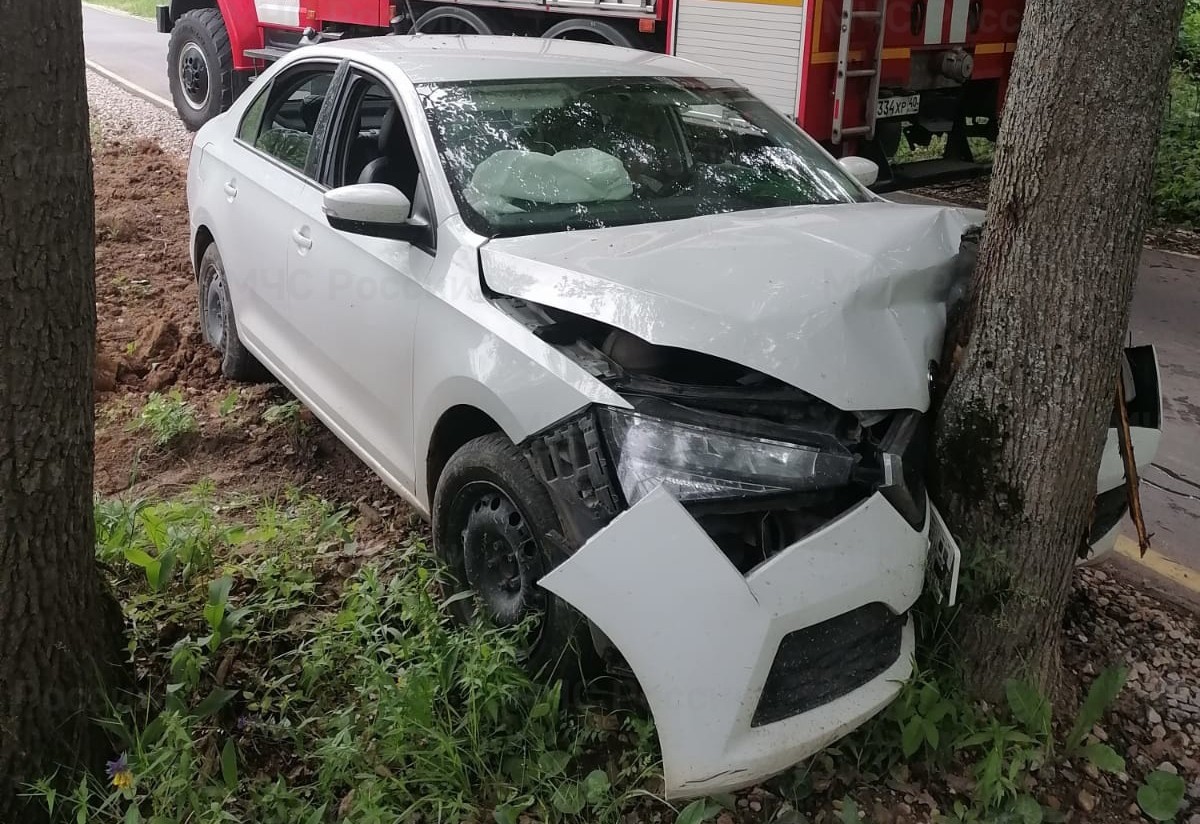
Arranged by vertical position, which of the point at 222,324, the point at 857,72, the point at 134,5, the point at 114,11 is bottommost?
the point at 222,324

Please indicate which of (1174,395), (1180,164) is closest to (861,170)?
(1174,395)

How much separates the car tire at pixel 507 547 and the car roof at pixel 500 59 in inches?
60.9

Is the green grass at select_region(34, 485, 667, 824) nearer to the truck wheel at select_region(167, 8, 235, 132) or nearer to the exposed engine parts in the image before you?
the exposed engine parts

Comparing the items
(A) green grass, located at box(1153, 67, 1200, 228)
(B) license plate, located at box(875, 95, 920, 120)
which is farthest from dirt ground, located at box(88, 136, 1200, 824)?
(A) green grass, located at box(1153, 67, 1200, 228)

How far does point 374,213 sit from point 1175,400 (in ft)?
13.2

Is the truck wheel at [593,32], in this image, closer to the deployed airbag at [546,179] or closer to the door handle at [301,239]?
the door handle at [301,239]

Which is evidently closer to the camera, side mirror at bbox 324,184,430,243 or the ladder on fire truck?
side mirror at bbox 324,184,430,243

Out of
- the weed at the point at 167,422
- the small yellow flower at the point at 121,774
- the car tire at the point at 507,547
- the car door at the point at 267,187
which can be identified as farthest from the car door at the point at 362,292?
the small yellow flower at the point at 121,774

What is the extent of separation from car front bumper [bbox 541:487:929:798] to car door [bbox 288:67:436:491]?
49.2 inches

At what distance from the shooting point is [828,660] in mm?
2498

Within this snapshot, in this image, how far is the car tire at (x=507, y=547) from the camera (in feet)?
9.14

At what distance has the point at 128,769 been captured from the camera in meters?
2.62

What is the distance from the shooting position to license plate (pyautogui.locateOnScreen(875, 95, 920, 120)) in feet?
22.9

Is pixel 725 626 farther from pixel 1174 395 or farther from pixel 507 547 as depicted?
pixel 1174 395
